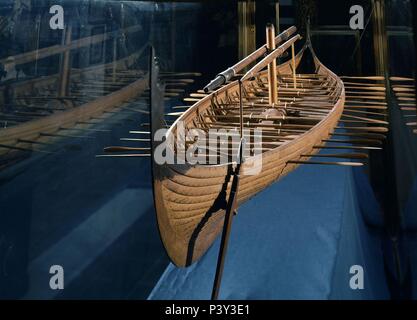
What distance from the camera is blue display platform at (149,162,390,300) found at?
301cm

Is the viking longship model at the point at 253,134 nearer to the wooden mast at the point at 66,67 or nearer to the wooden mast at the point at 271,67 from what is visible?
the wooden mast at the point at 271,67

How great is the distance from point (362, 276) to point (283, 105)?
1.35 m

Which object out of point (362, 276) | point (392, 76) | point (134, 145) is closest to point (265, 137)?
point (362, 276)

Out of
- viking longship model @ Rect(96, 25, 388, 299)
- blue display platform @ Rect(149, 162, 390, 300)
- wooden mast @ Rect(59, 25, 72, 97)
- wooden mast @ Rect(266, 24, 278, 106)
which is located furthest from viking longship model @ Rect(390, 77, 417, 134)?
wooden mast @ Rect(59, 25, 72, 97)

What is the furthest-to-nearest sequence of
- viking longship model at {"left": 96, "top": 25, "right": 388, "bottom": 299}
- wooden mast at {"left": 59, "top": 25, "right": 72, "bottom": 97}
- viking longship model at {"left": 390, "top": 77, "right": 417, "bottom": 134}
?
wooden mast at {"left": 59, "top": 25, "right": 72, "bottom": 97}, viking longship model at {"left": 390, "top": 77, "right": 417, "bottom": 134}, viking longship model at {"left": 96, "top": 25, "right": 388, "bottom": 299}

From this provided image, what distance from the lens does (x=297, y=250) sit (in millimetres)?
3137

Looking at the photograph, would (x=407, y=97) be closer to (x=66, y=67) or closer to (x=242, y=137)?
(x=242, y=137)

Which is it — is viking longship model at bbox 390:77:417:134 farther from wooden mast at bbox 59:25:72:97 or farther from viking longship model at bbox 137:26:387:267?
wooden mast at bbox 59:25:72:97

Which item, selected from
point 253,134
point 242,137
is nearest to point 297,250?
point 253,134

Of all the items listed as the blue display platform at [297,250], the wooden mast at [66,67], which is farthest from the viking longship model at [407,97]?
the wooden mast at [66,67]

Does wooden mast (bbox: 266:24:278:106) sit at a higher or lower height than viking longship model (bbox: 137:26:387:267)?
higher

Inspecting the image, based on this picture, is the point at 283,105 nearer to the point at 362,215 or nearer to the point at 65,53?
the point at 362,215

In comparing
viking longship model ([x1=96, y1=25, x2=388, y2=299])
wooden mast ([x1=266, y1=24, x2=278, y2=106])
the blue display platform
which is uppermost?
wooden mast ([x1=266, y1=24, x2=278, y2=106])

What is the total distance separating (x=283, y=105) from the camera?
3.81 metres
